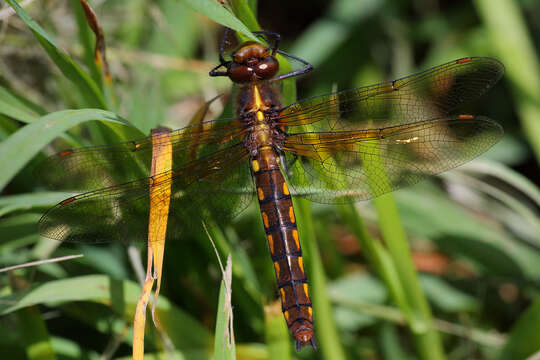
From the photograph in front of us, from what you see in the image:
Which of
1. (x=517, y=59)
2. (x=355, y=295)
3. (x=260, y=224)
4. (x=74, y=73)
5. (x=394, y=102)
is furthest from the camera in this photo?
(x=517, y=59)

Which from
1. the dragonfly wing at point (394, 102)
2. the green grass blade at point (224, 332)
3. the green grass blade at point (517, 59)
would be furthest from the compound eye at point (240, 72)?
the green grass blade at point (517, 59)

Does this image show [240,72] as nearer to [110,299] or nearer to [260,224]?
[260,224]

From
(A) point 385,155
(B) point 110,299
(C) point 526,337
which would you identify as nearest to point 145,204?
(B) point 110,299

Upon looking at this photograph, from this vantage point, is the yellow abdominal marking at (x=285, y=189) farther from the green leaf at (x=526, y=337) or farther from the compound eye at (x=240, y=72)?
the green leaf at (x=526, y=337)

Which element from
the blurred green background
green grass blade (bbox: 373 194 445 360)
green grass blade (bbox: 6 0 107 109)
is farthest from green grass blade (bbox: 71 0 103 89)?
green grass blade (bbox: 373 194 445 360)

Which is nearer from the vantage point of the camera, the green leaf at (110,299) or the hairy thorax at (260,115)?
the green leaf at (110,299)

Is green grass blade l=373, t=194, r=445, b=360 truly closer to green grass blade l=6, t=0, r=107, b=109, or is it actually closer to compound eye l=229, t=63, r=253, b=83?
compound eye l=229, t=63, r=253, b=83

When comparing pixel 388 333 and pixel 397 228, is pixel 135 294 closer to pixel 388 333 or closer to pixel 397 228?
pixel 397 228
